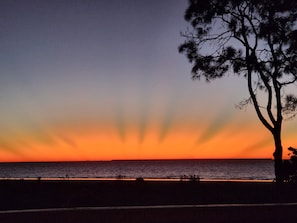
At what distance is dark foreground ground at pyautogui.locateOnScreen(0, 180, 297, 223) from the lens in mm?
8945

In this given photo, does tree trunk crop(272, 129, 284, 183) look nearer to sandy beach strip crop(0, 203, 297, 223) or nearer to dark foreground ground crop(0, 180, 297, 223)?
dark foreground ground crop(0, 180, 297, 223)

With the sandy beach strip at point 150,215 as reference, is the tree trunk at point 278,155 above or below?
above

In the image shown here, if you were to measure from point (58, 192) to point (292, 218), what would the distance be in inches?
406

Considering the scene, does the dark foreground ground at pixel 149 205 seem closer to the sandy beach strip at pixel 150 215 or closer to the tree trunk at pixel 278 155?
the sandy beach strip at pixel 150 215

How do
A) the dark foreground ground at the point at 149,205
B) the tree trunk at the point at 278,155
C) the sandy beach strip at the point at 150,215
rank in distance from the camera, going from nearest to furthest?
the sandy beach strip at the point at 150,215, the dark foreground ground at the point at 149,205, the tree trunk at the point at 278,155

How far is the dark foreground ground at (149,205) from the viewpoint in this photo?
8.95 metres

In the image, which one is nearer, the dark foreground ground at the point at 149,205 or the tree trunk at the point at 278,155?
the dark foreground ground at the point at 149,205

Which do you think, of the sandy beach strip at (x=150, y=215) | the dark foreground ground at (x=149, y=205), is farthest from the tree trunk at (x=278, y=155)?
the sandy beach strip at (x=150, y=215)

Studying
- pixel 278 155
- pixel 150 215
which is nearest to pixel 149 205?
pixel 150 215

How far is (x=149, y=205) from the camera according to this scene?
13.4 meters

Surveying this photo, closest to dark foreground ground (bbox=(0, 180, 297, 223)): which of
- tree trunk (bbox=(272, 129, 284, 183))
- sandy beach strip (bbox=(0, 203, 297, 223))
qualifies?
sandy beach strip (bbox=(0, 203, 297, 223))

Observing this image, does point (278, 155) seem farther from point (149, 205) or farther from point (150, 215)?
point (150, 215)

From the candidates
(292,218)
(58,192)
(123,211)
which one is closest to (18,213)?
(123,211)

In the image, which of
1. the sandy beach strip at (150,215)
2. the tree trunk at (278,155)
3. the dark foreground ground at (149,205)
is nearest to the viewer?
the sandy beach strip at (150,215)
